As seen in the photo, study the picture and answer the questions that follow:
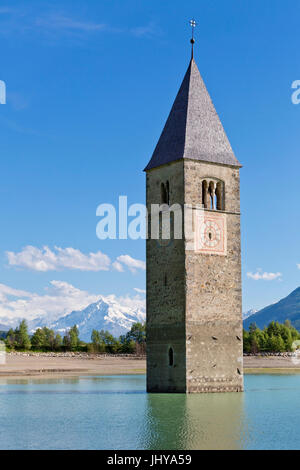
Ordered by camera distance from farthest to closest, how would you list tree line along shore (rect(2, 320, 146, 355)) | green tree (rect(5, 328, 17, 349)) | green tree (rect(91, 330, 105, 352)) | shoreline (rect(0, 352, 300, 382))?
green tree (rect(5, 328, 17, 349)), tree line along shore (rect(2, 320, 146, 355)), green tree (rect(91, 330, 105, 352)), shoreline (rect(0, 352, 300, 382))

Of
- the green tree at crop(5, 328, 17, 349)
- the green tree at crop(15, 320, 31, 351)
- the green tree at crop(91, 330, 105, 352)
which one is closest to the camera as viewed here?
the green tree at crop(91, 330, 105, 352)

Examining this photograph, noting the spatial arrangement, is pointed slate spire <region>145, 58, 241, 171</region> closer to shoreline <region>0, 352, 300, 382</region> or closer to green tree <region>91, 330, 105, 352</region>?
shoreline <region>0, 352, 300, 382</region>

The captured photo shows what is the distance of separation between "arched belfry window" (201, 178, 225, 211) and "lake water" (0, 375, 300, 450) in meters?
10.8

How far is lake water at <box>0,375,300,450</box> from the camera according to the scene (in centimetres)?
2466

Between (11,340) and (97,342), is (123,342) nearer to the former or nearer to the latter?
(97,342)

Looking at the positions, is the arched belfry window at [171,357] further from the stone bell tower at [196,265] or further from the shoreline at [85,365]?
the shoreline at [85,365]

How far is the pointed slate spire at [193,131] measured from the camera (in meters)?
43.9

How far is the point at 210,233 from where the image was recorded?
43.5 m

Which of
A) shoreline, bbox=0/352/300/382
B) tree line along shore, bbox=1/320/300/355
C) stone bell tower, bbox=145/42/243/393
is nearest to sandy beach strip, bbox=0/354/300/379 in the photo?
shoreline, bbox=0/352/300/382

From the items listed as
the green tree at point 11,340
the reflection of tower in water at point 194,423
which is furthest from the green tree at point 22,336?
the reflection of tower in water at point 194,423

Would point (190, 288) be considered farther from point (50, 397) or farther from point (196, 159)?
point (50, 397)

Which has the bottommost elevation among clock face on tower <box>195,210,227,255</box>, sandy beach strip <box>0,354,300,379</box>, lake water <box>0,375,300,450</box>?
lake water <box>0,375,300,450</box>

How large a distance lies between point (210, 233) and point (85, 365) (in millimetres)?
54490
